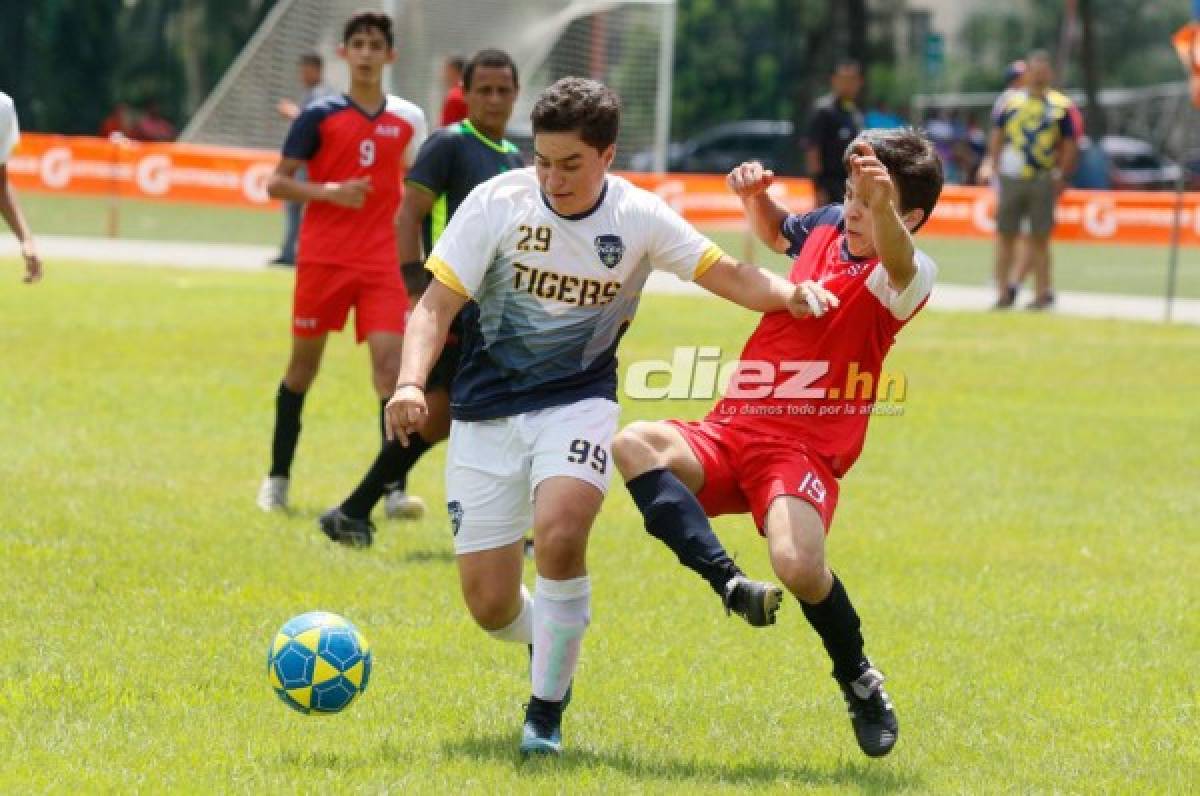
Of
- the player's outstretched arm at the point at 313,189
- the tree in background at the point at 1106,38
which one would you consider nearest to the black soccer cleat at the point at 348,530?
the player's outstretched arm at the point at 313,189

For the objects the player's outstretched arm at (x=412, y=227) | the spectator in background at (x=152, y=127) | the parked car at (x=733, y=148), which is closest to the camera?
the player's outstretched arm at (x=412, y=227)

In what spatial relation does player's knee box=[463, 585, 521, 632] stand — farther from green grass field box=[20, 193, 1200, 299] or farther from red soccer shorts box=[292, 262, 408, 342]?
green grass field box=[20, 193, 1200, 299]

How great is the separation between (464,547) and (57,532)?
11.4 feet

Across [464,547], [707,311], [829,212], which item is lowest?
[707,311]

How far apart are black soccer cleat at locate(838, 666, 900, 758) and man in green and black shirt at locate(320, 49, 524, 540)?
3.24m

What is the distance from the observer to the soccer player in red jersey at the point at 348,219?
31.0 feet

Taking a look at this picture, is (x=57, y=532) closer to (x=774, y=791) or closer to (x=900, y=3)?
(x=774, y=791)

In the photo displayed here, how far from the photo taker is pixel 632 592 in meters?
8.02

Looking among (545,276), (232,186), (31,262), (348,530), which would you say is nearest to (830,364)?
(545,276)

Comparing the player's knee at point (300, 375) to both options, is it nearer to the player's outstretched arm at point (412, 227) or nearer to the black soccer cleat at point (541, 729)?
the player's outstretched arm at point (412, 227)

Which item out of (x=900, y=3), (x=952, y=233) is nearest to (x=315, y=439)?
(x=952, y=233)

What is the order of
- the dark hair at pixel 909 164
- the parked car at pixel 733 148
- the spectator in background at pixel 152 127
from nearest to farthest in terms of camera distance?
the dark hair at pixel 909 164 → the spectator in background at pixel 152 127 → the parked car at pixel 733 148

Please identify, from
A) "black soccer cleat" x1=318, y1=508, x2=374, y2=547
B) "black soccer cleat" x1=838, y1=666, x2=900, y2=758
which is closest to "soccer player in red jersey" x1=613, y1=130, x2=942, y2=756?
"black soccer cleat" x1=838, y1=666, x2=900, y2=758

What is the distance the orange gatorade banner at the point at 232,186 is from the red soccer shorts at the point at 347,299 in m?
16.9
